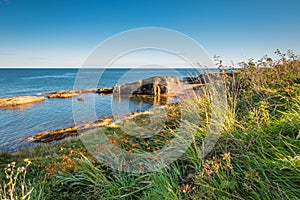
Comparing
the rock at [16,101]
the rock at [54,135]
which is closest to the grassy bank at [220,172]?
the rock at [54,135]

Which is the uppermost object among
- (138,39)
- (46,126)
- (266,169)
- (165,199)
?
(138,39)

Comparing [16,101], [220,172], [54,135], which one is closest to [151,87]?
[54,135]

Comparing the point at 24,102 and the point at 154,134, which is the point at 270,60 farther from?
the point at 24,102

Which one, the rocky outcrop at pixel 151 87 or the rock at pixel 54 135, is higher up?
the rocky outcrop at pixel 151 87

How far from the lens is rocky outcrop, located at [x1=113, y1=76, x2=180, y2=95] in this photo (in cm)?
2721

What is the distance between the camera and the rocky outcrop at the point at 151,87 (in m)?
27.2

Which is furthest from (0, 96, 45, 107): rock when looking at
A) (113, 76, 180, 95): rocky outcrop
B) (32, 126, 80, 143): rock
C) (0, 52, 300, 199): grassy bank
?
(0, 52, 300, 199): grassy bank

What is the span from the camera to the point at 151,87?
28.8 metres

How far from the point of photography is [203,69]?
3.69 meters

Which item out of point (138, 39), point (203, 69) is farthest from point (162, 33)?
point (203, 69)

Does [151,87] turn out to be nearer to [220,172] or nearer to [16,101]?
[16,101]

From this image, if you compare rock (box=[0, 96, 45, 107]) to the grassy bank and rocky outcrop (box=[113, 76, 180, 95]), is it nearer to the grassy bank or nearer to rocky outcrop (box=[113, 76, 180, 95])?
rocky outcrop (box=[113, 76, 180, 95])

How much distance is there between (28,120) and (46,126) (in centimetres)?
307

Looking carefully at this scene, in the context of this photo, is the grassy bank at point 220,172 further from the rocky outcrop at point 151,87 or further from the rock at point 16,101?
the rock at point 16,101
